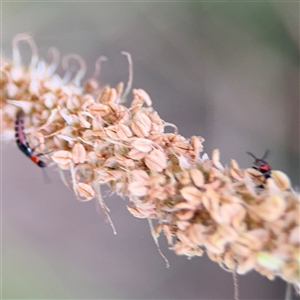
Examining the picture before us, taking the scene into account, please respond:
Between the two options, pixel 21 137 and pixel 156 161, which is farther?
pixel 21 137

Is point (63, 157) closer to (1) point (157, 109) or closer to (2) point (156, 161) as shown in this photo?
(2) point (156, 161)

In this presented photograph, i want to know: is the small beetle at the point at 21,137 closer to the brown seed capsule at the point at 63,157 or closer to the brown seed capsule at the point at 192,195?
the brown seed capsule at the point at 63,157

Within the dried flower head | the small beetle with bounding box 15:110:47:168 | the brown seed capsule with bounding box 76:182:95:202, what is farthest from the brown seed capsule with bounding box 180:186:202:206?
the small beetle with bounding box 15:110:47:168

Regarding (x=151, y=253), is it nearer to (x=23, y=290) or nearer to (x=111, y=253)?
(x=111, y=253)

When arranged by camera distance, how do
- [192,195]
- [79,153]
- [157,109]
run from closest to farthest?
[192,195] → [79,153] → [157,109]

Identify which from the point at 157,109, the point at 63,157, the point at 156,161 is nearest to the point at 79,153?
the point at 63,157

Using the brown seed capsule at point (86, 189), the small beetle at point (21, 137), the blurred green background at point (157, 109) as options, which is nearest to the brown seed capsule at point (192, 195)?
the brown seed capsule at point (86, 189)

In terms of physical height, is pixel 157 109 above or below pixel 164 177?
above

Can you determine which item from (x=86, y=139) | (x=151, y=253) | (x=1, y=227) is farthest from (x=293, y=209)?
(x=1, y=227)

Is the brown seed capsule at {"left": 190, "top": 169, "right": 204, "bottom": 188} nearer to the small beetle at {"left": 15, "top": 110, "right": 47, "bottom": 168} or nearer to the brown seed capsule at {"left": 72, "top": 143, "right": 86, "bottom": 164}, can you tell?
the brown seed capsule at {"left": 72, "top": 143, "right": 86, "bottom": 164}

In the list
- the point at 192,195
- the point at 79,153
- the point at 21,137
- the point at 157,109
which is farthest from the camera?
the point at 157,109
